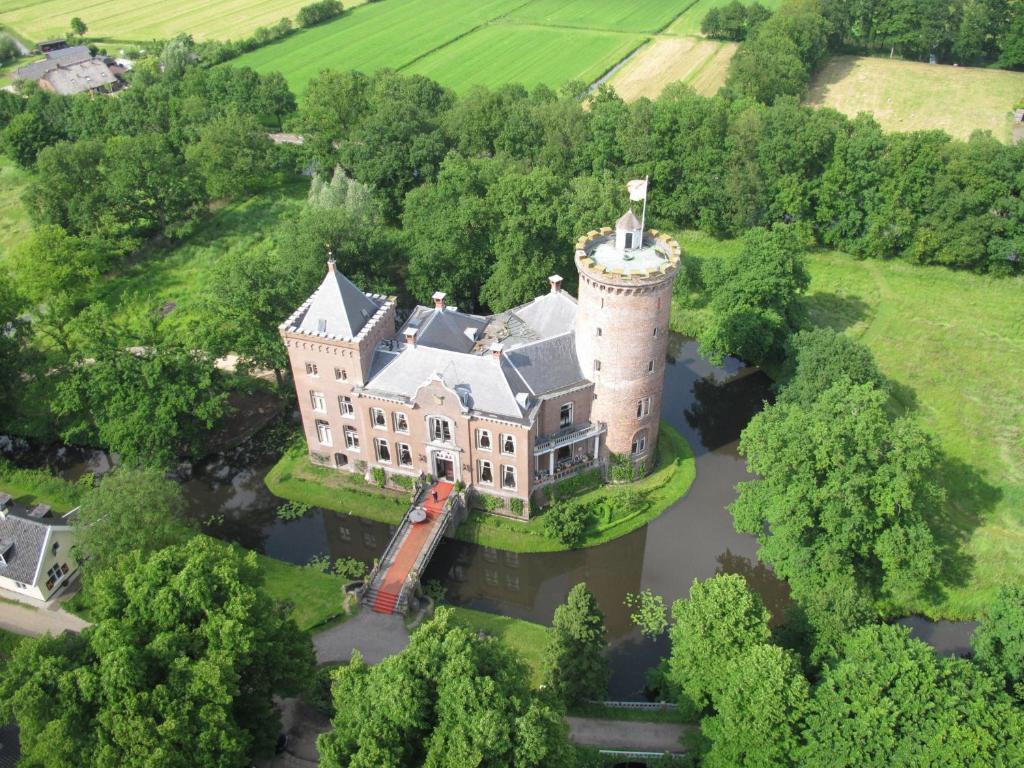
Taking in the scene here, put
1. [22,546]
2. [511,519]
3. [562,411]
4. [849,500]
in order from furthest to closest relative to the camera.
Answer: [511,519] < [562,411] < [22,546] < [849,500]

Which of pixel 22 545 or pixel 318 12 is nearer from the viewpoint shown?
pixel 22 545

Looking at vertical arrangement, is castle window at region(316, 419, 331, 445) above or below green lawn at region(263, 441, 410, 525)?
above

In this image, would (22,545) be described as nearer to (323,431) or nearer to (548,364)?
(323,431)

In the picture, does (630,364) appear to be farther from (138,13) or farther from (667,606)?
(138,13)

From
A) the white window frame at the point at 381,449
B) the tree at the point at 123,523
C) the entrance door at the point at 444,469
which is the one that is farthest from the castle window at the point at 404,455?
the tree at the point at 123,523

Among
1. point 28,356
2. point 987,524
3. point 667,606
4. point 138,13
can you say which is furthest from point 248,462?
point 138,13

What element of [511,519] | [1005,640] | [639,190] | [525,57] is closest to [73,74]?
[525,57]

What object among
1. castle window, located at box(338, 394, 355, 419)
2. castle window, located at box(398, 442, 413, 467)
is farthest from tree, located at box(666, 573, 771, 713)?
castle window, located at box(338, 394, 355, 419)

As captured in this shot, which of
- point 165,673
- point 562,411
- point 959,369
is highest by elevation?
point 165,673

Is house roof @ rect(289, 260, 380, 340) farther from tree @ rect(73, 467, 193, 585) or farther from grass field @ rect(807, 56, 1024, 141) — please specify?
grass field @ rect(807, 56, 1024, 141)
